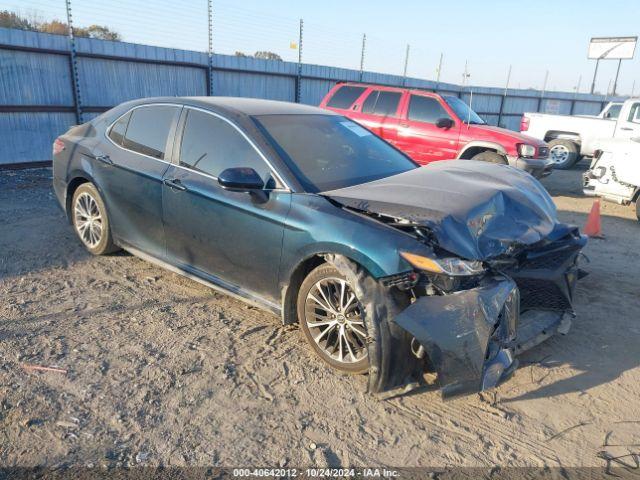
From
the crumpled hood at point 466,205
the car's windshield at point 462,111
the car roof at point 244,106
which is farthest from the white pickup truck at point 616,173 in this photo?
the car roof at point 244,106

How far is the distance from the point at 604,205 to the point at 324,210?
8032 mm

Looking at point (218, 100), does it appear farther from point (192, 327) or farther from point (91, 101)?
point (91, 101)

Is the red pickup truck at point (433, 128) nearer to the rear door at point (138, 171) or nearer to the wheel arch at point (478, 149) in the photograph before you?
the wheel arch at point (478, 149)

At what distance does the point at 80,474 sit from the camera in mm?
2428

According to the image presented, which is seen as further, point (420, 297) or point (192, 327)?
point (192, 327)

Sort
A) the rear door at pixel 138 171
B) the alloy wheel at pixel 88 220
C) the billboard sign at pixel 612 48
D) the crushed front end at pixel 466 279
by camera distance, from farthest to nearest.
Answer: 1. the billboard sign at pixel 612 48
2. the alloy wheel at pixel 88 220
3. the rear door at pixel 138 171
4. the crushed front end at pixel 466 279

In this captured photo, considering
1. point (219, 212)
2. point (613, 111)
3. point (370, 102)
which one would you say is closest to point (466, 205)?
point (219, 212)

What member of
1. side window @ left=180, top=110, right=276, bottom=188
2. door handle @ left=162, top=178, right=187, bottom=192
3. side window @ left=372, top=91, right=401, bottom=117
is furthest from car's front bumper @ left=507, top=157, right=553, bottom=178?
door handle @ left=162, top=178, right=187, bottom=192

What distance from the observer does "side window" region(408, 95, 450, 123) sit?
9.38m

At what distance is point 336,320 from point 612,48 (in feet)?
107

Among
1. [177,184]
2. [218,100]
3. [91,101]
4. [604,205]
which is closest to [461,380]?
[177,184]

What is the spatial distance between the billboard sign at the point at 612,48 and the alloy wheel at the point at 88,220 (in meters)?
31.5

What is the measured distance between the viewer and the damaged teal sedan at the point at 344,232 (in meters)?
2.94

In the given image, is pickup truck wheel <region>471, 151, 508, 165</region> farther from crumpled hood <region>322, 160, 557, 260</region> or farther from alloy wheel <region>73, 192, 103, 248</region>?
alloy wheel <region>73, 192, 103, 248</region>
